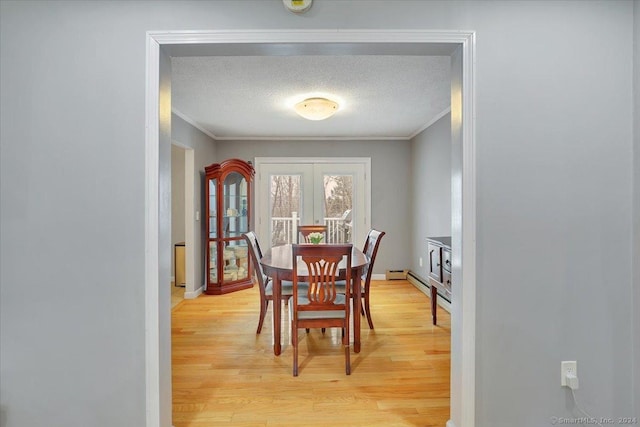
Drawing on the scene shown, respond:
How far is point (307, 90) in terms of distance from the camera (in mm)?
3064

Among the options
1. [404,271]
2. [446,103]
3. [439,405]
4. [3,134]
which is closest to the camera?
[3,134]

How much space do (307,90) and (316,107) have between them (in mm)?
181

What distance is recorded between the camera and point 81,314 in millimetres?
1509

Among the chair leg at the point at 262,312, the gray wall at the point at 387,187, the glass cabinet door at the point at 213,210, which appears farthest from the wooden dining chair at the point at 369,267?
the glass cabinet door at the point at 213,210

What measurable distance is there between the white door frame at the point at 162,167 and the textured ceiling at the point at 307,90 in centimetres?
94

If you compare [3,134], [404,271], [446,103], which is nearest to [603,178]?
[446,103]

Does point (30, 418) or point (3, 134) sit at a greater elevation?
point (3, 134)

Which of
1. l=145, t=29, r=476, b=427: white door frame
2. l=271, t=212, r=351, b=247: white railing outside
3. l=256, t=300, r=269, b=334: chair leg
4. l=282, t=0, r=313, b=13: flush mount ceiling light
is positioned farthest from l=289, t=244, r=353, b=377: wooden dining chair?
l=271, t=212, r=351, b=247: white railing outside

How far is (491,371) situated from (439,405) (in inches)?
23.6

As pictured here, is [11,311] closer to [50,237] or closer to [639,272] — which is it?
[50,237]

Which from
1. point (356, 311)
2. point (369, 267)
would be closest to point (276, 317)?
point (356, 311)

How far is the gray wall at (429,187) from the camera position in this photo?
384 centimetres

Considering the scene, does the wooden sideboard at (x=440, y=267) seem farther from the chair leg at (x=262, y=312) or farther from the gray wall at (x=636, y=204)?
the chair leg at (x=262, y=312)

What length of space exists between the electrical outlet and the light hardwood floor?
0.67 meters
